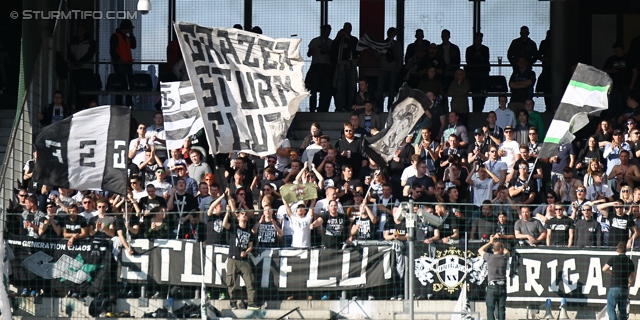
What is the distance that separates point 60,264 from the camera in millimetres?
19234

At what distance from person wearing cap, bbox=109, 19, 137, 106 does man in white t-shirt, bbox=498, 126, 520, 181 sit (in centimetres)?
840

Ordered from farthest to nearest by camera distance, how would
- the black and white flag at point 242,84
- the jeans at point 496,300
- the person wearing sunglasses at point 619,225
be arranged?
1. the black and white flag at point 242,84
2. the person wearing sunglasses at point 619,225
3. the jeans at point 496,300

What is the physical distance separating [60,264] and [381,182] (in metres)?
5.08

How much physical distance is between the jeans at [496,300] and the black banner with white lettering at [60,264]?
5.48 meters

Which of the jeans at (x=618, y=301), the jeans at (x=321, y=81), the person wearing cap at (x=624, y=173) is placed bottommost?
the jeans at (x=618, y=301)

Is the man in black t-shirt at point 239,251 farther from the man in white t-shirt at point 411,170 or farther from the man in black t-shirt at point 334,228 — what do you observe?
the man in white t-shirt at point 411,170

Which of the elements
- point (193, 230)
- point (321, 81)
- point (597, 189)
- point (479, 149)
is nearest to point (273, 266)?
point (193, 230)

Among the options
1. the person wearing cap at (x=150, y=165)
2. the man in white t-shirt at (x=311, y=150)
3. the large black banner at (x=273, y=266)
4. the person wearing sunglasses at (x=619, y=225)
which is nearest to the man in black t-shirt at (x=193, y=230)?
the large black banner at (x=273, y=266)

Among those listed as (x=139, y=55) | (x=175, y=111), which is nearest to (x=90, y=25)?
(x=139, y=55)

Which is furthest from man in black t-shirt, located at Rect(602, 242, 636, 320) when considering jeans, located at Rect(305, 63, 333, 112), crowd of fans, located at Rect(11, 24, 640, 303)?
jeans, located at Rect(305, 63, 333, 112)

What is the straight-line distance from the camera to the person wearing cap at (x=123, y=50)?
2691cm

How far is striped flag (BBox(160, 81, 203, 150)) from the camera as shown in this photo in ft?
69.5

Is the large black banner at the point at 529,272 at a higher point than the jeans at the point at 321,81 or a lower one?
lower

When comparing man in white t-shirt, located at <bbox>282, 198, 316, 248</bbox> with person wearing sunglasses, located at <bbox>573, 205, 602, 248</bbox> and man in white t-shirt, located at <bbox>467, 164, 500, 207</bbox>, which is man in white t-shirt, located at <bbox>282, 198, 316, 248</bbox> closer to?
man in white t-shirt, located at <bbox>467, 164, 500, 207</bbox>
